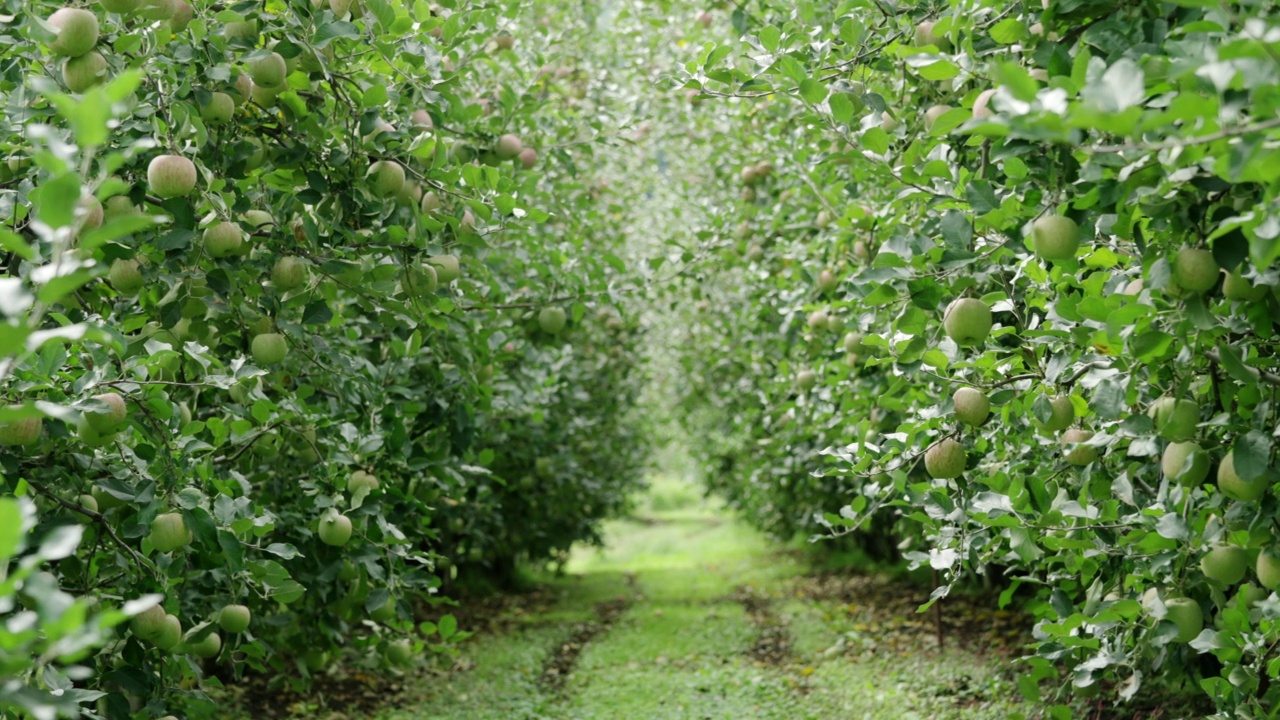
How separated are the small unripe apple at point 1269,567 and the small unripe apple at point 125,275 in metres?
2.79

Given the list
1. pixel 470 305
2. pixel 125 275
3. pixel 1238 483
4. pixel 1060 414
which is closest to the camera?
pixel 1238 483

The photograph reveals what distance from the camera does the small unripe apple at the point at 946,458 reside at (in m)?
2.68

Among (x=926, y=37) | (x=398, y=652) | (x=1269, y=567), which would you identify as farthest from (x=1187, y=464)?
(x=398, y=652)

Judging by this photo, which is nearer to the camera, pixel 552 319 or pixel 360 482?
pixel 360 482

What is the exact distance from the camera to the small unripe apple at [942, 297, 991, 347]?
2330mm

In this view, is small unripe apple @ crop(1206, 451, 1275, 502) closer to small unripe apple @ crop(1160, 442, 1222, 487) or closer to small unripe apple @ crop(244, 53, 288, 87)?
small unripe apple @ crop(1160, 442, 1222, 487)

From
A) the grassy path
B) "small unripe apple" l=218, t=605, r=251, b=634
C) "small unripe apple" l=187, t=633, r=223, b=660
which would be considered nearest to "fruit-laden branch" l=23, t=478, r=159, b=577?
"small unripe apple" l=218, t=605, r=251, b=634

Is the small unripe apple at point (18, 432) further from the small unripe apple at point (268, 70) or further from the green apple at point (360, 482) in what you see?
the green apple at point (360, 482)

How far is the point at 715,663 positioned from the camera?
687 cm

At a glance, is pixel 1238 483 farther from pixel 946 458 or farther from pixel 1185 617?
pixel 946 458

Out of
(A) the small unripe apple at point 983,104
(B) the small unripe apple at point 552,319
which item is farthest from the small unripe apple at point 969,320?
(B) the small unripe apple at point 552,319

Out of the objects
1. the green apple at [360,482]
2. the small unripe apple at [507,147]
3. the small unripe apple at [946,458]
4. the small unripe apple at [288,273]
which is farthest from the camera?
the small unripe apple at [507,147]

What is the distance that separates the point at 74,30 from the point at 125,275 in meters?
0.63

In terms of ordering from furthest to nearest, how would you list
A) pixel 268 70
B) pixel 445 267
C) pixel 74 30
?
pixel 445 267
pixel 268 70
pixel 74 30
